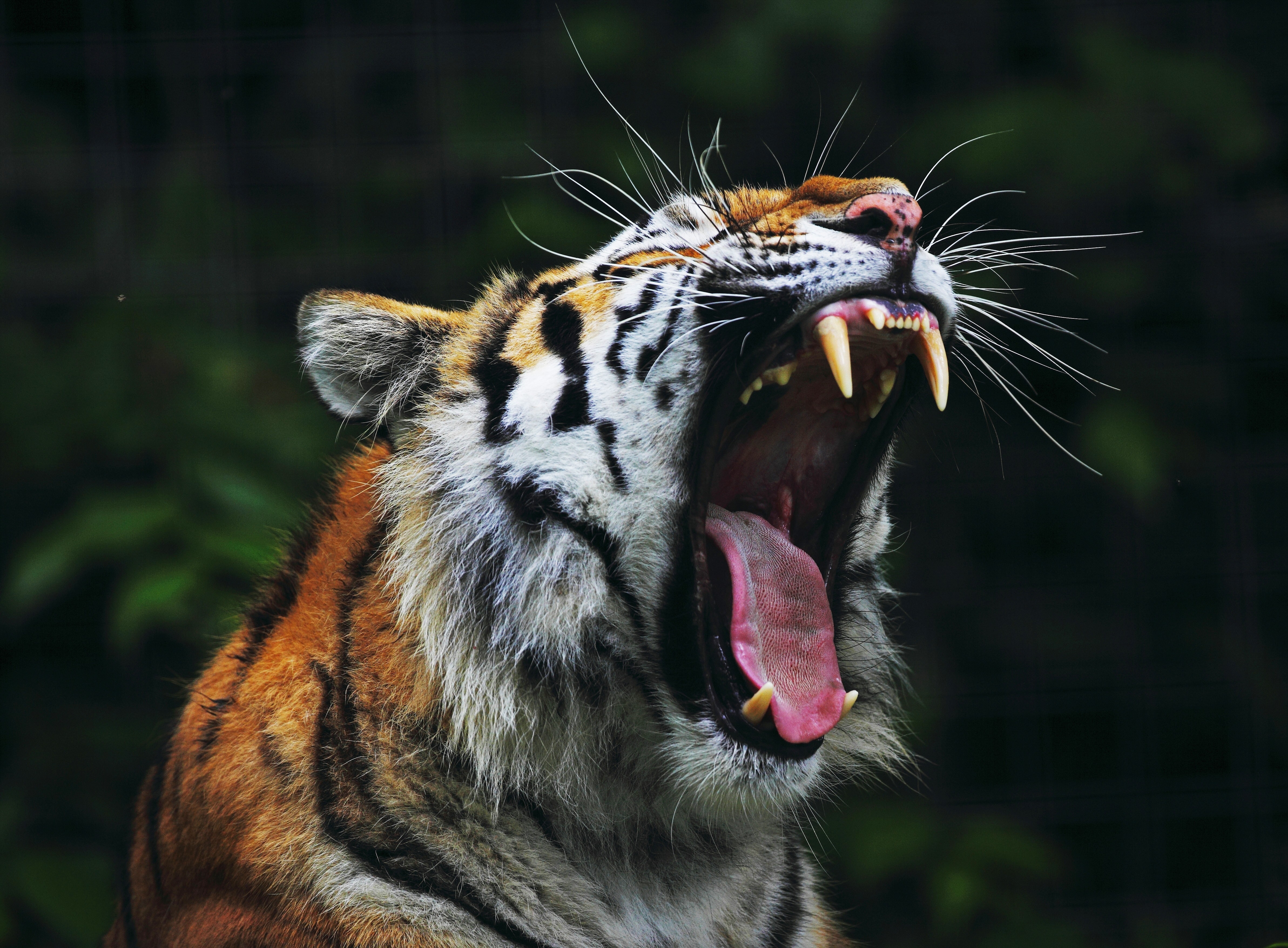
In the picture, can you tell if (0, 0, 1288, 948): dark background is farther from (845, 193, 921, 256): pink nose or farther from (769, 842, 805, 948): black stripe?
(845, 193, 921, 256): pink nose

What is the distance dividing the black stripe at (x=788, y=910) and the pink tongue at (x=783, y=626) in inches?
10.0

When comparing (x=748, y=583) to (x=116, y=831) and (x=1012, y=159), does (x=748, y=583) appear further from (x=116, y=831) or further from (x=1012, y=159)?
(x=1012, y=159)

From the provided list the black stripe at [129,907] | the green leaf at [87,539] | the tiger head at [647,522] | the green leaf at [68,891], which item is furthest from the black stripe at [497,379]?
the green leaf at [68,891]

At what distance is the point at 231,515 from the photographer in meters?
2.07

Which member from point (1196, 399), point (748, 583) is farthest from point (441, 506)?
point (1196, 399)

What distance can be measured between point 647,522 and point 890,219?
35 cm

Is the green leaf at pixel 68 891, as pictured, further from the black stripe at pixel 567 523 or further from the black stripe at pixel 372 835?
the black stripe at pixel 567 523

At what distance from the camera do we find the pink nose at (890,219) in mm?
1118

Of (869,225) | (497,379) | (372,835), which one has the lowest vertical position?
(372,835)

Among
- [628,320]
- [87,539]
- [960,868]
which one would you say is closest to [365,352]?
[628,320]

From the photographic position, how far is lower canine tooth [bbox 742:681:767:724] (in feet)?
3.57

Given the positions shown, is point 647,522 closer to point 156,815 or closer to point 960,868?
point 156,815

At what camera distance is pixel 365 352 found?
127cm

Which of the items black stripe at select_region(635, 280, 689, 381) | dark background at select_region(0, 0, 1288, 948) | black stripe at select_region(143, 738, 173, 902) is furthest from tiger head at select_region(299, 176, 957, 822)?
dark background at select_region(0, 0, 1288, 948)
